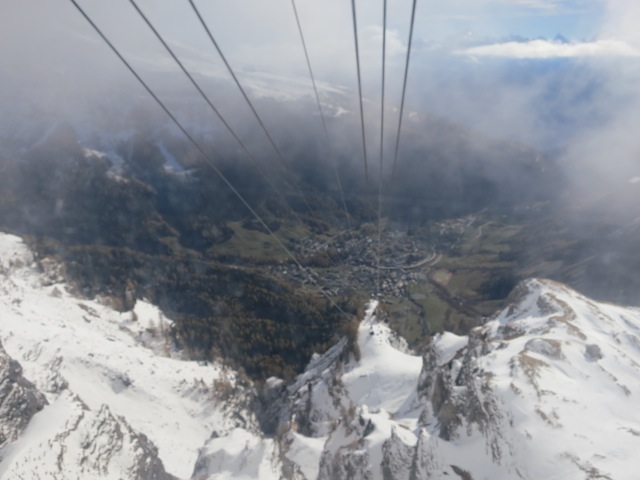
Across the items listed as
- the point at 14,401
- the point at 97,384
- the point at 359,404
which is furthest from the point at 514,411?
the point at 97,384

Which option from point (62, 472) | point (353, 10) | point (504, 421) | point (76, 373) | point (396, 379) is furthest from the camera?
point (76, 373)

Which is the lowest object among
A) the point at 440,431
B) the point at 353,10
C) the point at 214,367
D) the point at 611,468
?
the point at 214,367

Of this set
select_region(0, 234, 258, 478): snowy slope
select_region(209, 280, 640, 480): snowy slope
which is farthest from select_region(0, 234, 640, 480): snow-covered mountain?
select_region(0, 234, 258, 478): snowy slope

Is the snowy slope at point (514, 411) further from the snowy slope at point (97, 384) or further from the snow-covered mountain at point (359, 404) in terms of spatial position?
the snowy slope at point (97, 384)

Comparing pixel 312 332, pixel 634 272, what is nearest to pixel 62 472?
pixel 312 332

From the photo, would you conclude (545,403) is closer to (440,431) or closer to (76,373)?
(440,431)

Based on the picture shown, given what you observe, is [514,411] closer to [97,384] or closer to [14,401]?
[14,401]

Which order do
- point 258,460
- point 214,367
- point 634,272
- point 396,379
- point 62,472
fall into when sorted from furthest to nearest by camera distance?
point 634,272, point 214,367, point 396,379, point 258,460, point 62,472
